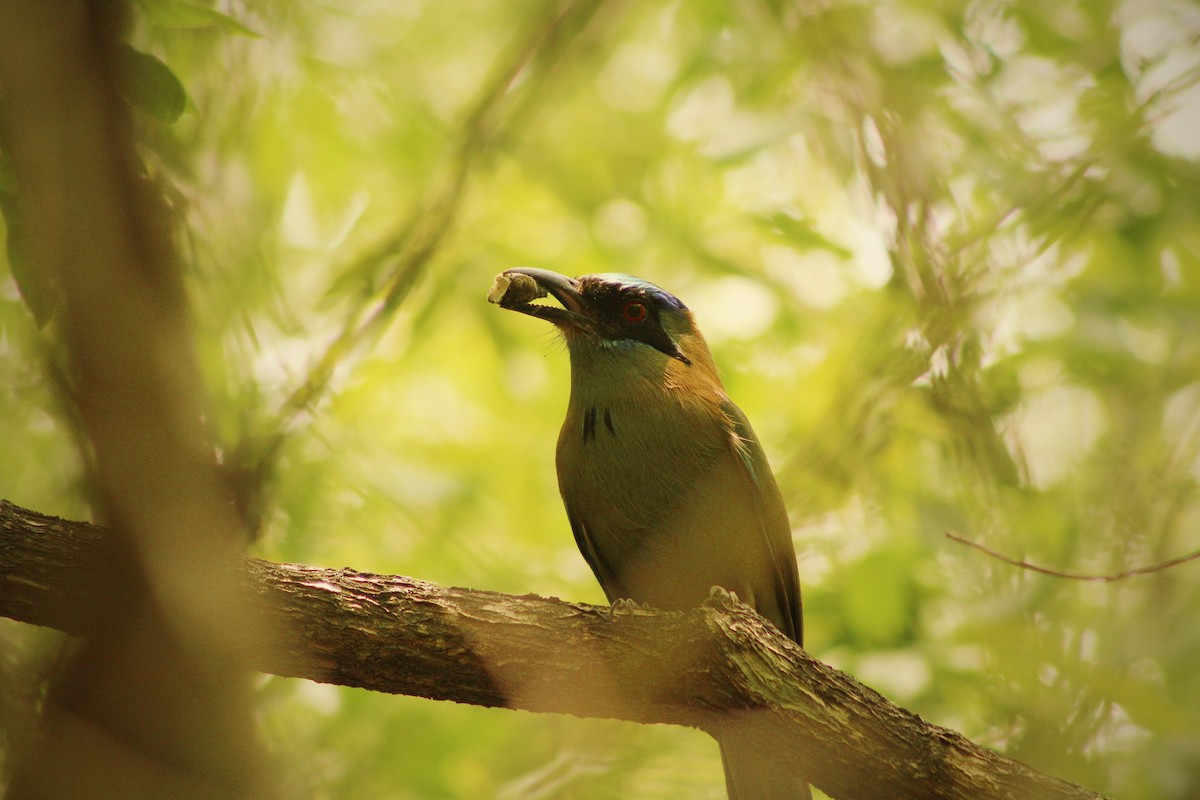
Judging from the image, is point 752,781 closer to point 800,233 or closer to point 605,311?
point 605,311

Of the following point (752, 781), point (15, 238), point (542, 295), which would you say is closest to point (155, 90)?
point (15, 238)

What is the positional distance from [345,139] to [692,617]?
4.97 m

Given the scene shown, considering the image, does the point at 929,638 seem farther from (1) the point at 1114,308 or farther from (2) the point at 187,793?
(2) the point at 187,793

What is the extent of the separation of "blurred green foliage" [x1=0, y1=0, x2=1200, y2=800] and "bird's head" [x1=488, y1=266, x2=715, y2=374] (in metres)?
0.59

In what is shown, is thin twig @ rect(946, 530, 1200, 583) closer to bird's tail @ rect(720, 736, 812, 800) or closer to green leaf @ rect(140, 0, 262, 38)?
bird's tail @ rect(720, 736, 812, 800)

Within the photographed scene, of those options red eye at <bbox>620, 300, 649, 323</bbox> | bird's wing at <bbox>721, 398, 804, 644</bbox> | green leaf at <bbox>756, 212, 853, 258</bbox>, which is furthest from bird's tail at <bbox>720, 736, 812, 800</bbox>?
green leaf at <bbox>756, 212, 853, 258</bbox>

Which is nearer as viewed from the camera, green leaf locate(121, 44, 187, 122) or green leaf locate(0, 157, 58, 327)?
green leaf locate(0, 157, 58, 327)

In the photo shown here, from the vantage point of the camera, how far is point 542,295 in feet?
16.7

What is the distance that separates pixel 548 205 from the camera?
798 cm

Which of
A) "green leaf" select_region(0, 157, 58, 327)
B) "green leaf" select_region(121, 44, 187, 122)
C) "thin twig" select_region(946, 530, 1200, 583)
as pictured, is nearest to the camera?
"green leaf" select_region(0, 157, 58, 327)

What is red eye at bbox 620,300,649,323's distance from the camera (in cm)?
515

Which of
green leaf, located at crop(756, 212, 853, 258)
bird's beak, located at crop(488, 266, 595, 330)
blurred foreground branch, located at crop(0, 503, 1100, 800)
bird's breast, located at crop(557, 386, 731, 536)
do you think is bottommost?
blurred foreground branch, located at crop(0, 503, 1100, 800)

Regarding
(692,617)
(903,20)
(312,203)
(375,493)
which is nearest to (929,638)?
(692,617)

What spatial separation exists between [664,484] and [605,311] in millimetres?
1039
